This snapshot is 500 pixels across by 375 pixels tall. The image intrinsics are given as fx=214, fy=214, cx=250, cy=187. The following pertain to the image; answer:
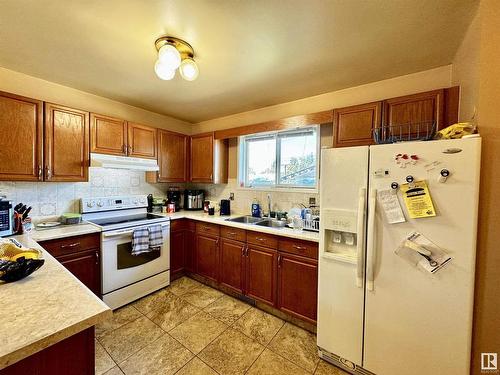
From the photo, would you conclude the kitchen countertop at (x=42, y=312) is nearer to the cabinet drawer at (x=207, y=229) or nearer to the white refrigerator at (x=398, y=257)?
the white refrigerator at (x=398, y=257)

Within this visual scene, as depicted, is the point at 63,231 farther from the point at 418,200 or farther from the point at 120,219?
the point at 418,200

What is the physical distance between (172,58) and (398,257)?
1.99 metres

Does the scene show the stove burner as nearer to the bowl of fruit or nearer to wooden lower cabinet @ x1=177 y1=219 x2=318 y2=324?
wooden lower cabinet @ x1=177 y1=219 x2=318 y2=324

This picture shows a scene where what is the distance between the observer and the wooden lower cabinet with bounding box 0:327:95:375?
710 mm

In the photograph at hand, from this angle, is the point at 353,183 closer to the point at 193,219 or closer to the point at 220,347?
the point at 220,347

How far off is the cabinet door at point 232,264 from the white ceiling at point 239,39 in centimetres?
177

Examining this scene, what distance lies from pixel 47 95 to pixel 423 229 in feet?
11.6

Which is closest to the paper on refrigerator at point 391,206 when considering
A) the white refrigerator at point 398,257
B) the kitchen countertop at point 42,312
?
the white refrigerator at point 398,257

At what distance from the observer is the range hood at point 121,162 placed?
230cm

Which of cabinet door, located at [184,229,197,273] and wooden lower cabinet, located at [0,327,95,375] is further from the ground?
wooden lower cabinet, located at [0,327,95,375]

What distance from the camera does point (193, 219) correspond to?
2.87m

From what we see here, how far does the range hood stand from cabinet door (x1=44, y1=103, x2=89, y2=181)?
113 millimetres

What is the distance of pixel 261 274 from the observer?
2.25 m

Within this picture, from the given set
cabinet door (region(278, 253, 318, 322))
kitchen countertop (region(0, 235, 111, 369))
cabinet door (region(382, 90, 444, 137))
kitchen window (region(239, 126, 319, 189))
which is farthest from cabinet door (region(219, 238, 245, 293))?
cabinet door (region(382, 90, 444, 137))
